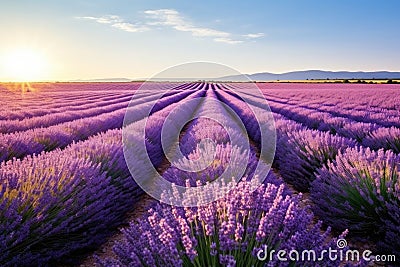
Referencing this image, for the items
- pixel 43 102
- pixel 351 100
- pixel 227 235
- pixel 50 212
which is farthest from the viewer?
pixel 43 102

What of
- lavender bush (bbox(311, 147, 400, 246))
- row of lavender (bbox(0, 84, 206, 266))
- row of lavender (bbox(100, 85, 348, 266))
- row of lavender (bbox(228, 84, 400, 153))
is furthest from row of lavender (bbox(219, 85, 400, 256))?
row of lavender (bbox(0, 84, 206, 266))

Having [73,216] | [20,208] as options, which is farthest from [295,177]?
[20,208]

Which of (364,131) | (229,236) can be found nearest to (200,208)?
(229,236)

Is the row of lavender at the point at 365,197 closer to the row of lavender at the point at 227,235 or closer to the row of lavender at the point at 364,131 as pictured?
the row of lavender at the point at 227,235

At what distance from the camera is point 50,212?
2723 millimetres

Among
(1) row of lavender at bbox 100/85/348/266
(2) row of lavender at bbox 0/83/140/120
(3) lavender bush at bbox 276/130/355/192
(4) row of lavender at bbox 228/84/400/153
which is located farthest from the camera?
(2) row of lavender at bbox 0/83/140/120

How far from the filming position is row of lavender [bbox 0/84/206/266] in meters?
2.38

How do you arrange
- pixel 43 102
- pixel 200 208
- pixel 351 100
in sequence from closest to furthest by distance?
pixel 200 208, pixel 351 100, pixel 43 102

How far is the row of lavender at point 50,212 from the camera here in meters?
2.38

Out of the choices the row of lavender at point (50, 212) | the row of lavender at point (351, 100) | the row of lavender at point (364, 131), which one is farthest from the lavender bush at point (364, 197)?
the row of lavender at point (351, 100)

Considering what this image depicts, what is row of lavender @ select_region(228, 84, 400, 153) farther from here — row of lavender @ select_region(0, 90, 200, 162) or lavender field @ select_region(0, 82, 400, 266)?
row of lavender @ select_region(0, 90, 200, 162)

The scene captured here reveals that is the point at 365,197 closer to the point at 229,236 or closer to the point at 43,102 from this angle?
the point at 229,236

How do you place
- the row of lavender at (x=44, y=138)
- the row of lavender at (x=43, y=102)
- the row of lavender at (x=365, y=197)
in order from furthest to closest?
the row of lavender at (x=43, y=102) → the row of lavender at (x=44, y=138) → the row of lavender at (x=365, y=197)

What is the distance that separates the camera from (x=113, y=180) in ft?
12.5
